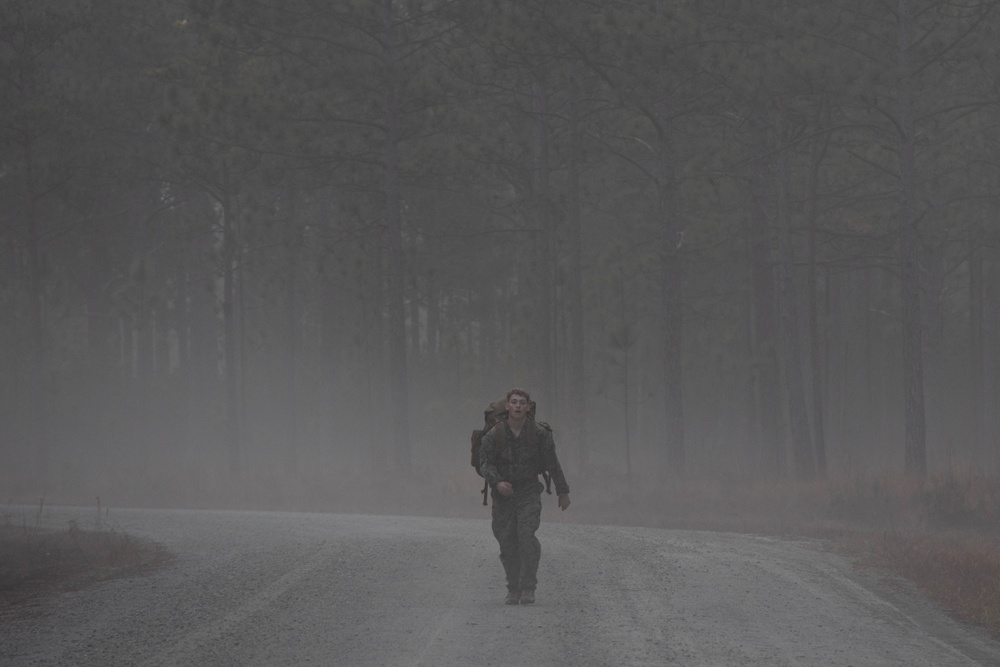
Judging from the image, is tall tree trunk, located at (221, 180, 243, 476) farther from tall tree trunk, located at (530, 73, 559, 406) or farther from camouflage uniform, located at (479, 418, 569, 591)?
camouflage uniform, located at (479, 418, 569, 591)

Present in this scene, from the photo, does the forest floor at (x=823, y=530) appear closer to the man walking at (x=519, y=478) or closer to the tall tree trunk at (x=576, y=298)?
the man walking at (x=519, y=478)

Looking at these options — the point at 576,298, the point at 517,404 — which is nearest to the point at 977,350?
the point at 576,298

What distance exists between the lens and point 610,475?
28812 millimetres

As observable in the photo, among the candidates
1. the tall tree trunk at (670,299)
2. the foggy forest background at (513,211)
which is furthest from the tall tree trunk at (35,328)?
the tall tree trunk at (670,299)

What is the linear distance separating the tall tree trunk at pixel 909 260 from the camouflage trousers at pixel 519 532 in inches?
579

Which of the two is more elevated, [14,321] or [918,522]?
[14,321]

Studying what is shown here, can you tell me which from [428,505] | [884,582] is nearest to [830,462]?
[428,505]

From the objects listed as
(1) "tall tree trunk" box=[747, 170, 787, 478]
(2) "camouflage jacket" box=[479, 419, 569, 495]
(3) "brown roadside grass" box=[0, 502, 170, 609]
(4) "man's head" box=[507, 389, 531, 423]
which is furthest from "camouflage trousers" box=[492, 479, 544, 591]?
(1) "tall tree trunk" box=[747, 170, 787, 478]

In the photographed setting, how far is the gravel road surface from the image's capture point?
29.2 ft

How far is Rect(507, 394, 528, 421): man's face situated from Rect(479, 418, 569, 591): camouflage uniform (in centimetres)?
15

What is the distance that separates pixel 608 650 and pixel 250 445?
145 ft

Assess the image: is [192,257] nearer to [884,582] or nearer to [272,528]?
[272,528]

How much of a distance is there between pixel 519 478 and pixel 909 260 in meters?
16.0

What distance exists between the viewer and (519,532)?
11.0 meters
